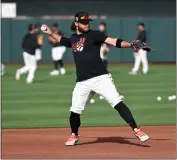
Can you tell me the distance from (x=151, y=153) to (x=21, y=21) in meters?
29.7

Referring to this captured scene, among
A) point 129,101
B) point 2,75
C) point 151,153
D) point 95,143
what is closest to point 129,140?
Result: point 95,143

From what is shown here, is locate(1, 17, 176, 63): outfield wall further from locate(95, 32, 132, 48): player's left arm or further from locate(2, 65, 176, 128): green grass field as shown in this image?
locate(95, 32, 132, 48): player's left arm

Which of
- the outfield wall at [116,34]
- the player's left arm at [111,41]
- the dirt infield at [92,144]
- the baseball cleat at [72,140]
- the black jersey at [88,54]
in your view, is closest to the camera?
the dirt infield at [92,144]

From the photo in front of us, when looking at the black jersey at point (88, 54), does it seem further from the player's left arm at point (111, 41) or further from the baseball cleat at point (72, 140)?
the baseball cleat at point (72, 140)

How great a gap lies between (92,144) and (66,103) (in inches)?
275

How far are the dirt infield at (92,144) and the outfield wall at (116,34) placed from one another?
Answer: 25.6 metres

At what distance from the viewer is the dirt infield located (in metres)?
10.3

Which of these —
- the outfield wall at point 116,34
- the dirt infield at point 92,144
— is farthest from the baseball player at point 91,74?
the outfield wall at point 116,34

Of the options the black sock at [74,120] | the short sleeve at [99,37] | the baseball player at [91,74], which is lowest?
the black sock at [74,120]

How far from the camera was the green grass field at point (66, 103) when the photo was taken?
14914 mm

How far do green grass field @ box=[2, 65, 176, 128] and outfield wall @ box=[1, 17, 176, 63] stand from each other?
11.5m

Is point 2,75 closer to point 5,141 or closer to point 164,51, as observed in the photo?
point 164,51

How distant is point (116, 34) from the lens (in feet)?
128

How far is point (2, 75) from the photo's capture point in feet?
97.3
